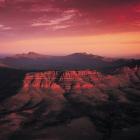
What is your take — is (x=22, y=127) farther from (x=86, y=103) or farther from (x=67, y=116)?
(x=86, y=103)

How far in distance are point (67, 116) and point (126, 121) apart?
29731mm

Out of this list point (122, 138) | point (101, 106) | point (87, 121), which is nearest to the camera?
point (122, 138)

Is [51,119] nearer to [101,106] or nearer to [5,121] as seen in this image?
[5,121]

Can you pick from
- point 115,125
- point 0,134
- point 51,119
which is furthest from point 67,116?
point 0,134

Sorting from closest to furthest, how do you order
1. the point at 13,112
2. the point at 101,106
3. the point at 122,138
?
the point at 122,138 < the point at 13,112 < the point at 101,106

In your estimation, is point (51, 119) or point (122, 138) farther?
Result: point (51, 119)

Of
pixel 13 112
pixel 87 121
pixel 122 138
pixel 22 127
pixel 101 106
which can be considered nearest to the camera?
pixel 122 138

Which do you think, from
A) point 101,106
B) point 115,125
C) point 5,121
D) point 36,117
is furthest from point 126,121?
point 5,121

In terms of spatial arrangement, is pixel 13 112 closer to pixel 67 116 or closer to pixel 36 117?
pixel 36 117

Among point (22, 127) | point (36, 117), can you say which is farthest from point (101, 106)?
point (22, 127)

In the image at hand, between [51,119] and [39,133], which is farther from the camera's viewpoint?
[51,119]

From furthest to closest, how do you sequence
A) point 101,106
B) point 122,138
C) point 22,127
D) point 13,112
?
point 101,106
point 13,112
point 22,127
point 122,138

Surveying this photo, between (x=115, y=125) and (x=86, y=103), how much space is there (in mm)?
41769

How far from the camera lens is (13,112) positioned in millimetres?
175500
